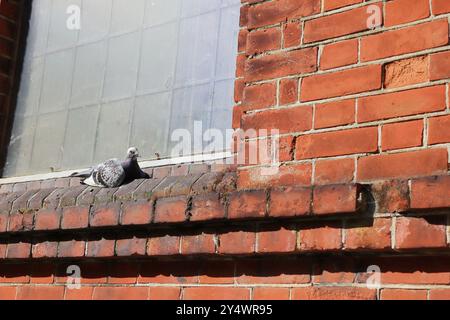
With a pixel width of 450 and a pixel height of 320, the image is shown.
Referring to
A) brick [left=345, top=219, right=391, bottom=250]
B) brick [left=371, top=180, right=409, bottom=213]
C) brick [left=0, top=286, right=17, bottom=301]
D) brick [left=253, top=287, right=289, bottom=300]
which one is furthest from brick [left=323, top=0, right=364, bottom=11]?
brick [left=0, top=286, right=17, bottom=301]

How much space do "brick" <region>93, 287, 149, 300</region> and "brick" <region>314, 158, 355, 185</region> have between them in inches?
33.4

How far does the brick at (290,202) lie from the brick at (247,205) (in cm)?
4

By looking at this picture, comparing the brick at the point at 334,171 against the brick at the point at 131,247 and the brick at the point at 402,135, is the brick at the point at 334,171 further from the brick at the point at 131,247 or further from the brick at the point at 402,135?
the brick at the point at 131,247

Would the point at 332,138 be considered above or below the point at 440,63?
below

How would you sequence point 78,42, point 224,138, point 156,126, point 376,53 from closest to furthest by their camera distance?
point 376,53 < point 224,138 < point 156,126 < point 78,42

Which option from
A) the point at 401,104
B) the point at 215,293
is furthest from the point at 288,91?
the point at 215,293

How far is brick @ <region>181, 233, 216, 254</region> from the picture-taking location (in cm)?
227

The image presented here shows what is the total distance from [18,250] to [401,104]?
175 centimetres

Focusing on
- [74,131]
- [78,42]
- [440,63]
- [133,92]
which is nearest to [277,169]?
[440,63]

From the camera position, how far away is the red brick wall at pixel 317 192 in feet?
6.28

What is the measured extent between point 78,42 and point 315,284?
7.07 ft

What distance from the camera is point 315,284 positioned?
2086mm

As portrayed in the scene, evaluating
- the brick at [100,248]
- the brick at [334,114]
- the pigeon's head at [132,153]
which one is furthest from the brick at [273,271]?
the pigeon's head at [132,153]
